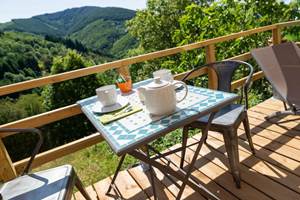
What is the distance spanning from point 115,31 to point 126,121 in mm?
47595

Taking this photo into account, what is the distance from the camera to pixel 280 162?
210 centimetres

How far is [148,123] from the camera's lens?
1294 millimetres

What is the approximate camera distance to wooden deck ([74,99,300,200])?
186 cm

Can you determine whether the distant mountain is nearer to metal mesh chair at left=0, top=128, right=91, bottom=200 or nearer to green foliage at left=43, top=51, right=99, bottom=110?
green foliage at left=43, top=51, right=99, bottom=110

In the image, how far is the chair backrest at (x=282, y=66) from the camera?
252cm

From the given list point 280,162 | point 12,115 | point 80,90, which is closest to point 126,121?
point 280,162

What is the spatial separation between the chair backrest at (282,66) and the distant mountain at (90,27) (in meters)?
37.1

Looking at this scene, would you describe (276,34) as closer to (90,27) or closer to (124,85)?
(124,85)

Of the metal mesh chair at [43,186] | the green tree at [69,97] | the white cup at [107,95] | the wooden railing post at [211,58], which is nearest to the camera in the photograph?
the metal mesh chair at [43,186]

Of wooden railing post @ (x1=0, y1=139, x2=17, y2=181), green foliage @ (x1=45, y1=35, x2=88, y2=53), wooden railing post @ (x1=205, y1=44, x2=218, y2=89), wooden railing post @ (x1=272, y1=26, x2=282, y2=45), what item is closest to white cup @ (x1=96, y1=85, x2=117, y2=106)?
wooden railing post @ (x1=0, y1=139, x2=17, y2=181)

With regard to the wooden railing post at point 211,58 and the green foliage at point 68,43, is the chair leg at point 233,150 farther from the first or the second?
the green foliage at point 68,43

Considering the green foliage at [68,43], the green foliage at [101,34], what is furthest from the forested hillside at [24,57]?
the green foliage at [101,34]

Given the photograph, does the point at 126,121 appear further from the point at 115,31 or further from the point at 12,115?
the point at 115,31

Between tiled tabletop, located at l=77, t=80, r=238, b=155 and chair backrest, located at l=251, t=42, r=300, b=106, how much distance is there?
1.29 meters
